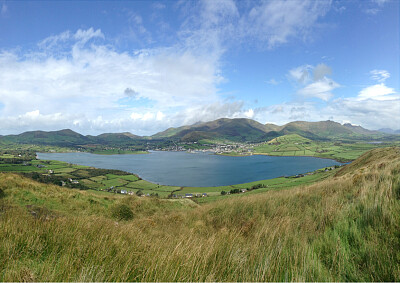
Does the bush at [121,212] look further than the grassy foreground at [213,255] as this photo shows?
Yes

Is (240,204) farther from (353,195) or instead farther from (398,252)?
(398,252)

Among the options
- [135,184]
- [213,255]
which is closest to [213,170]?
[135,184]

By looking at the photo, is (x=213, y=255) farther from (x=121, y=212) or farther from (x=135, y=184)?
(x=135, y=184)

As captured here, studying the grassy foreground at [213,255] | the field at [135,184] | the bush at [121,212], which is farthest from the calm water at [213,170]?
the grassy foreground at [213,255]

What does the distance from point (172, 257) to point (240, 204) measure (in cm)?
559

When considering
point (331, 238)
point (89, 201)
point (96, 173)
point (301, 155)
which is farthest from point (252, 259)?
point (301, 155)

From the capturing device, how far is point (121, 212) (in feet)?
36.3

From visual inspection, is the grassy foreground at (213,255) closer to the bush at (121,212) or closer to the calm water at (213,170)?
the bush at (121,212)

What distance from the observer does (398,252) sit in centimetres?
218

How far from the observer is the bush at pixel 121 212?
10.7 meters

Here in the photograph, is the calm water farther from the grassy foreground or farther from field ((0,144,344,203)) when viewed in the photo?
the grassy foreground

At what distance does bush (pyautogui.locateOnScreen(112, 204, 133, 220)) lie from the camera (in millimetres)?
10664

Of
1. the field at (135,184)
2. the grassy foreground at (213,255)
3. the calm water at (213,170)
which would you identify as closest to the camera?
the grassy foreground at (213,255)

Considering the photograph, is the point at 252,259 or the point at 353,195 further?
the point at 353,195
